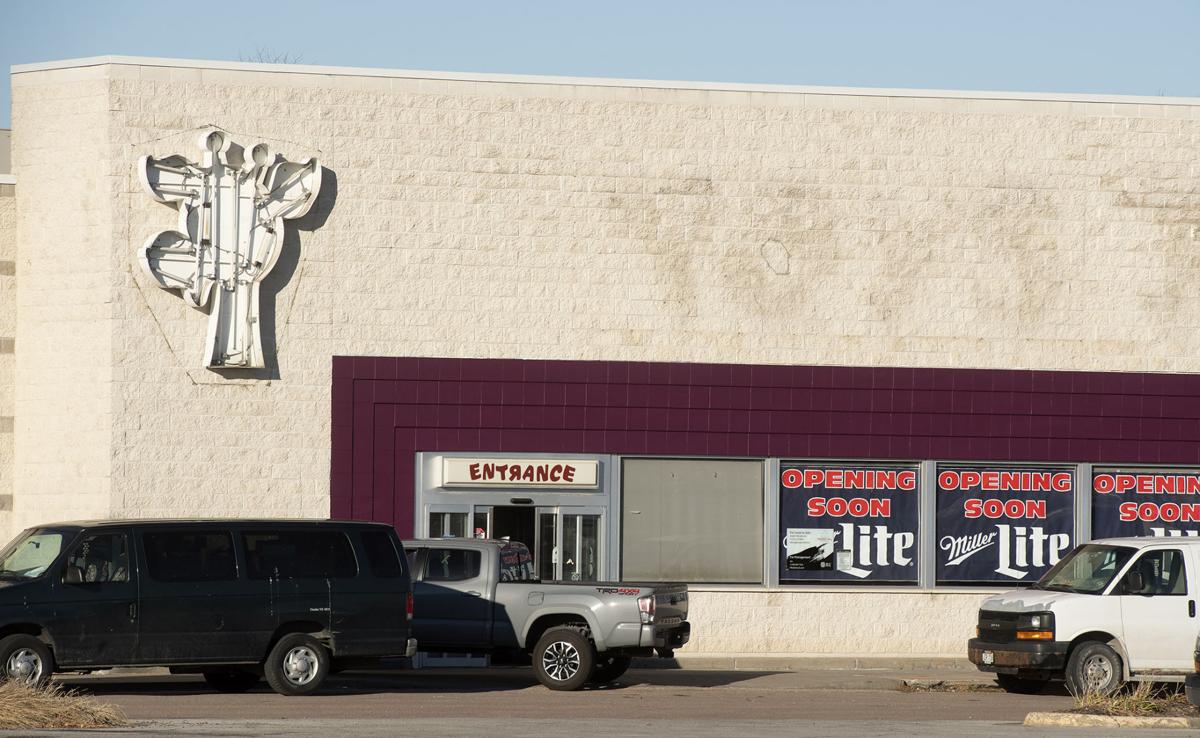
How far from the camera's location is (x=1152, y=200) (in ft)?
82.0

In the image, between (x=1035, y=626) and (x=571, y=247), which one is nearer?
(x=1035, y=626)

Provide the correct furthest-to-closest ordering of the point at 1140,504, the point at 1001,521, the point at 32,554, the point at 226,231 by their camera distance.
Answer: the point at 1140,504 < the point at 1001,521 < the point at 226,231 < the point at 32,554

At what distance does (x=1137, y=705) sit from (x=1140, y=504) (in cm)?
906

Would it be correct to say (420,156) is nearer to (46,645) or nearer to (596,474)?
(596,474)

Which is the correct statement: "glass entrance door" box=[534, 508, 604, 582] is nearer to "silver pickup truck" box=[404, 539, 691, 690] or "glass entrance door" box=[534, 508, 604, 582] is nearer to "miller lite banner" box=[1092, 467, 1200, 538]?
"silver pickup truck" box=[404, 539, 691, 690]

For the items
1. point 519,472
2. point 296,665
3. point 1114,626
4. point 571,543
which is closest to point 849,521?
point 571,543

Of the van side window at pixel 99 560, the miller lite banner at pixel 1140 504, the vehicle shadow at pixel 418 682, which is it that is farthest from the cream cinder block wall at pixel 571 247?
the van side window at pixel 99 560

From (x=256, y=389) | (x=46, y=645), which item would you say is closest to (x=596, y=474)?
(x=256, y=389)

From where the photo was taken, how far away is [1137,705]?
1673 cm

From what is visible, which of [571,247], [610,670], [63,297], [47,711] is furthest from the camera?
[571,247]

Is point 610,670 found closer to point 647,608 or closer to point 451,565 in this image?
point 647,608

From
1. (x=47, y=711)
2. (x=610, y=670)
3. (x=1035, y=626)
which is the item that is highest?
(x=1035, y=626)

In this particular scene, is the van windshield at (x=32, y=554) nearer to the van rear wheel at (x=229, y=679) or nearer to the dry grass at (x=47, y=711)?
the dry grass at (x=47, y=711)

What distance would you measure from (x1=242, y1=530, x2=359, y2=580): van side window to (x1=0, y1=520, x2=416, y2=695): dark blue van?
1cm
